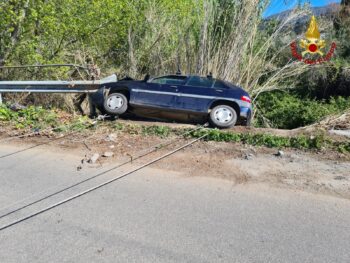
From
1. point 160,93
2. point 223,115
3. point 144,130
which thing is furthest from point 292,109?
point 144,130

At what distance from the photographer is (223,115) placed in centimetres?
842

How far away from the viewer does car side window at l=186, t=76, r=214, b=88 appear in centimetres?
872

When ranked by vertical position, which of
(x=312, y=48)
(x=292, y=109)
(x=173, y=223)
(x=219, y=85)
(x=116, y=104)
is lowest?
(x=173, y=223)

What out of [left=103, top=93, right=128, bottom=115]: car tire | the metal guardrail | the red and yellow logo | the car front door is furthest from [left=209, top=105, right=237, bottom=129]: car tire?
the red and yellow logo

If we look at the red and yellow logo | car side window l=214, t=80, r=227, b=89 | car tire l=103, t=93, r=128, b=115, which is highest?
the red and yellow logo

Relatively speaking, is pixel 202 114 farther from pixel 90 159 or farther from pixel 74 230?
pixel 74 230

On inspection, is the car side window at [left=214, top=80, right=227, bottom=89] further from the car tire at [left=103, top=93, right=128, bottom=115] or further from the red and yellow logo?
the red and yellow logo

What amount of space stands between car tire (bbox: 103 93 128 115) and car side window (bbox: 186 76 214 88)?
1.62 meters

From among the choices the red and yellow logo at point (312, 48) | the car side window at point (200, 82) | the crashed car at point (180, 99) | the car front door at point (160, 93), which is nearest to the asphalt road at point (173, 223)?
the crashed car at point (180, 99)

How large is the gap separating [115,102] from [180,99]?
5.33ft

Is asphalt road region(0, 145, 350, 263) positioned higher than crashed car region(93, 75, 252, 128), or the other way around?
crashed car region(93, 75, 252, 128)

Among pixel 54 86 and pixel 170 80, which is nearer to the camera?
pixel 170 80

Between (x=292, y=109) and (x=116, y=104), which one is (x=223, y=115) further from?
(x=292, y=109)

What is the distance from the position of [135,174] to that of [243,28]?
6591mm
